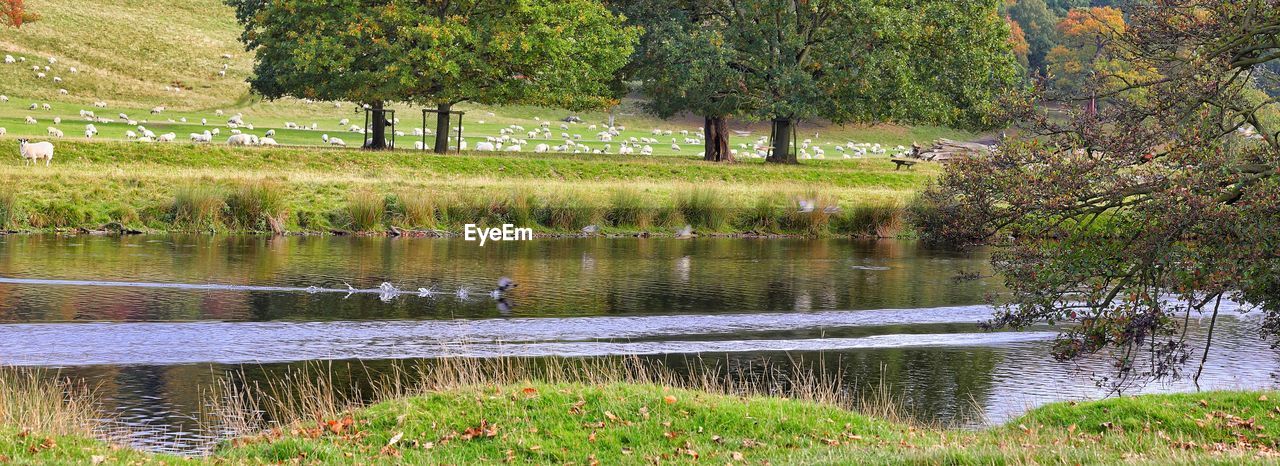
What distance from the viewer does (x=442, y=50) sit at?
52.4 m

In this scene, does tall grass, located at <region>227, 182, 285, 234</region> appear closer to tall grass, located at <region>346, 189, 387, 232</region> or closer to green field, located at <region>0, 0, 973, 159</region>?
tall grass, located at <region>346, 189, 387, 232</region>

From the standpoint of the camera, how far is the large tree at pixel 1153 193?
54.1 ft

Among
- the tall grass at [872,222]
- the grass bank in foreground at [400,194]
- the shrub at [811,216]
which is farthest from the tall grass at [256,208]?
the tall grass at [872,222]

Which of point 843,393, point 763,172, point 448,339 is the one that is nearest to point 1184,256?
point 843,393

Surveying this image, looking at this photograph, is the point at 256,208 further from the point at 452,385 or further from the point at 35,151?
the point at 452,385

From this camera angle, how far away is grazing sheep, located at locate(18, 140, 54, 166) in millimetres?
42500

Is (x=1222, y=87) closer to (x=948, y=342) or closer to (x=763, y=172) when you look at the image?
(x=948, y=342)

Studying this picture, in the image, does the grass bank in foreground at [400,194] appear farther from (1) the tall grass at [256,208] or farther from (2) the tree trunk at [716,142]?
(2) the tree trunk at [716,142]

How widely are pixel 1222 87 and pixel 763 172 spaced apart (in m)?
36.1

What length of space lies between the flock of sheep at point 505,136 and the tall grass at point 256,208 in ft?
35.7

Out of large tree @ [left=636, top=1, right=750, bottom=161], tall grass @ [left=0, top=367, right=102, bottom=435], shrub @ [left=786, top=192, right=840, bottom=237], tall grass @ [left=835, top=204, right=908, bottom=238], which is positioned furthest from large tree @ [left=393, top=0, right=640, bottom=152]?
tall grass @ [left=0, top=367, right=102, bottom=435]

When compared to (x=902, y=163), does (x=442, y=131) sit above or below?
above

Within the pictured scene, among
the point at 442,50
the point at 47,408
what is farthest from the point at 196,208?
the point at 47,408

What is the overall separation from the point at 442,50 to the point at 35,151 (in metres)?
15.2
